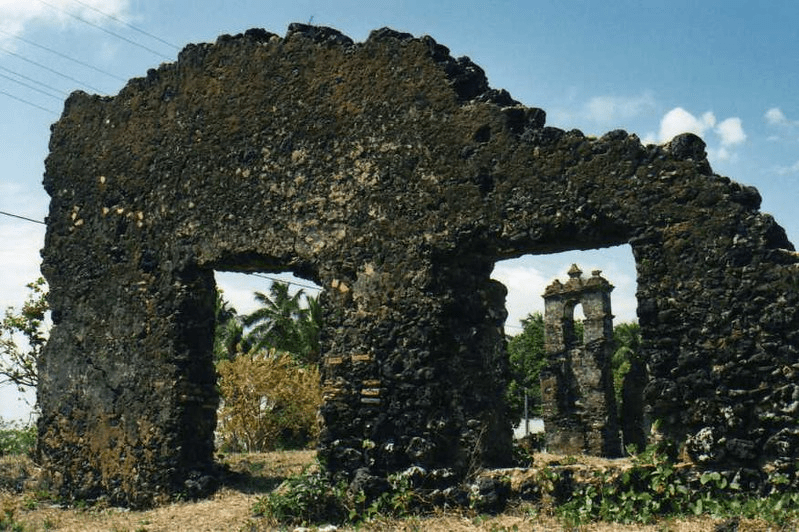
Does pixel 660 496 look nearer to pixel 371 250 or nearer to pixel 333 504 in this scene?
pixel 333 504

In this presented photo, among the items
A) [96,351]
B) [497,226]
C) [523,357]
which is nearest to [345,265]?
[497,226]

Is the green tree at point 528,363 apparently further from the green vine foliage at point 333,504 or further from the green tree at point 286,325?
the green vine foliage at point 333,504

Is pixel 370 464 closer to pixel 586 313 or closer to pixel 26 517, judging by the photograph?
pixel 26 517

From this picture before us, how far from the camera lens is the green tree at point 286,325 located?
→ 26.2 m

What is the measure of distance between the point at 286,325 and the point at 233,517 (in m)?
21.2

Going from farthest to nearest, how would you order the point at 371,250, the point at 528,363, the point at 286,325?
the point at 528,363 < the point at 286,325 < the point at 371,250

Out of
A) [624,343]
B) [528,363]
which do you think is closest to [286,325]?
[528,363]

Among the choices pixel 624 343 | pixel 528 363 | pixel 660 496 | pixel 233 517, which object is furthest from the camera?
pixel 624 343

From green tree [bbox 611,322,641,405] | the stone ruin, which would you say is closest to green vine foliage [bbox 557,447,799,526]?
the stone ruin

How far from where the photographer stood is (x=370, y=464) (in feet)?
22.2

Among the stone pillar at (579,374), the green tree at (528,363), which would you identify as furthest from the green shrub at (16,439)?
the green tree at (528,363)

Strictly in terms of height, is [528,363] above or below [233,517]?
above

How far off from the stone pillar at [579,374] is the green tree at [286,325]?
30.0 feet

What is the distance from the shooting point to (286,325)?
1101 inches
